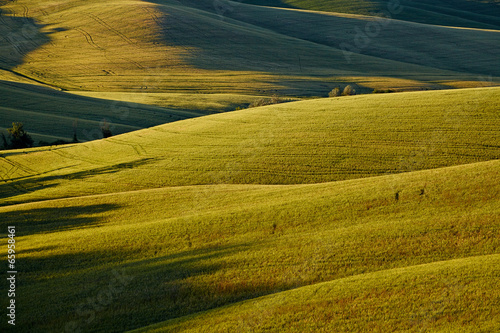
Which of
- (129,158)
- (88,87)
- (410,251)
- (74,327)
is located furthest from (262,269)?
(88,87)

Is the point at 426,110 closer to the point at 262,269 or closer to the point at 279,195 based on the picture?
the point at 279,195

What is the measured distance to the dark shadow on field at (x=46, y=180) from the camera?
26016mm

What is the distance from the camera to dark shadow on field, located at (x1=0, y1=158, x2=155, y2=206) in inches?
1024

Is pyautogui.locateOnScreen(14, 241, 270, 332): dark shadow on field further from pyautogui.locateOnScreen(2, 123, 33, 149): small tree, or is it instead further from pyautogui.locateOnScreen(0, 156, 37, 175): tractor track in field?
pyautogui.locateOnScreen(2, 123, 33, 149): small tree

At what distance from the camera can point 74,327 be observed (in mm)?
13094

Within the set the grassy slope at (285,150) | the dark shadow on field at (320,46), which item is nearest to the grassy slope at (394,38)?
the dark shadow on field at (320,46)

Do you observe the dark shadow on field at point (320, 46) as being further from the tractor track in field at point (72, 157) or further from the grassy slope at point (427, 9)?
the tractor track in field at point (72, 157)

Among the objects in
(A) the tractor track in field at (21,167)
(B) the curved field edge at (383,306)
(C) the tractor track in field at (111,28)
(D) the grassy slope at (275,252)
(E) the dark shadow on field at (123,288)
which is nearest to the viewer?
(B) the curved field edge at (383,306)

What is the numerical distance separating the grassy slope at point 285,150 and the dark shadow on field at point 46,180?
7cm

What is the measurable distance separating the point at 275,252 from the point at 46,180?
741 inches

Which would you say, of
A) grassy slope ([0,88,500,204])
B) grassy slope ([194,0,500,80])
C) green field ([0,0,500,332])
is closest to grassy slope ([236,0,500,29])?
grassy slope ([194,0,500,80])

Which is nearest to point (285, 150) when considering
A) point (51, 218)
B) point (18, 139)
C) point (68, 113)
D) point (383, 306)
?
point (51, 218)

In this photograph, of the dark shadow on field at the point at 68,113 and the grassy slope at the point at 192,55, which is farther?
the grassy slope at the point at 192,55

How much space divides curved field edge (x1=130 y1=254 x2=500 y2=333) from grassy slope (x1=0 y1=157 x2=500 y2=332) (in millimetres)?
44
